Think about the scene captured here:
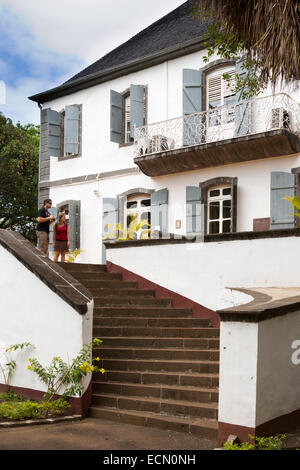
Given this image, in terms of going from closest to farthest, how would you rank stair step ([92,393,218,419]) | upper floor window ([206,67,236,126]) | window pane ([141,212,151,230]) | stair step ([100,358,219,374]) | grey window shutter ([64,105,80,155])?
stair step ([92,393,218,419]) < stair step ([100,358,219,374]) < upper floor window ([206,67,236,126]) < window pane ([141,212,151,230]) < grey window shutter ([64,105,80,155])

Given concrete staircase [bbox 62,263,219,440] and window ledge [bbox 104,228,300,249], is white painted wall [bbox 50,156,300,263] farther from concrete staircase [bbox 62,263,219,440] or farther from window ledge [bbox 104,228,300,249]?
concrete staircase [bbox 62,263,219,440]

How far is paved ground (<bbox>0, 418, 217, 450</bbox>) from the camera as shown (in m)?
5.44

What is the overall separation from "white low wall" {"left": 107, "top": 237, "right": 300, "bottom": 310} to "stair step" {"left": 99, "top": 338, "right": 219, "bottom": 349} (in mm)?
966

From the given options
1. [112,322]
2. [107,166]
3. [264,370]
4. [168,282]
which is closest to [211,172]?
[107,166]

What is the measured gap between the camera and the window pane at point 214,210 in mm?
14297

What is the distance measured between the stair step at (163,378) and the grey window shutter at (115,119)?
10163 millimetres

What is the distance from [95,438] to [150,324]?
128 inches

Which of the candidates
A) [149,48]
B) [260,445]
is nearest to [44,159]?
[149,48]

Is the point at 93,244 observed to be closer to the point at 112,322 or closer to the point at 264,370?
the point at 112,322

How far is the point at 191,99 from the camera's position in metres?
14.7

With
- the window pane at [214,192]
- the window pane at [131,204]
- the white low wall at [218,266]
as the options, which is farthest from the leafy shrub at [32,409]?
the window pane at [131,204]

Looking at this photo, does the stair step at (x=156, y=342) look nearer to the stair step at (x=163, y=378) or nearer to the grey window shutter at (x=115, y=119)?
the stair step at (x=163, y=378)

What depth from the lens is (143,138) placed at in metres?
15.2

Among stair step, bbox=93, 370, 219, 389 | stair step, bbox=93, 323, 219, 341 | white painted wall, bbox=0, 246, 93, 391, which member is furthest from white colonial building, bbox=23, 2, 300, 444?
white painted wall, bbox=0, 246, 93, 391
